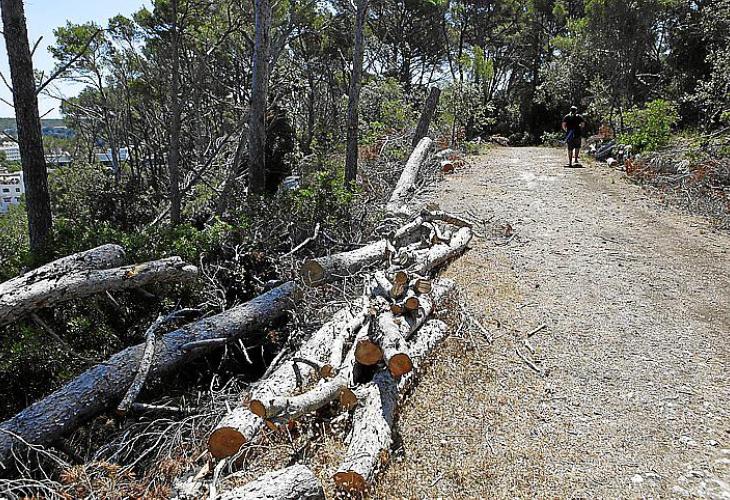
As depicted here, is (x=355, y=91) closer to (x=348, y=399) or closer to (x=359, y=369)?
(x=359, y=369)

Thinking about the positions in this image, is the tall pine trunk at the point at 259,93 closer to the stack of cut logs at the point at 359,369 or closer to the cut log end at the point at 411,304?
the stack of cut logs at the point at 359,369

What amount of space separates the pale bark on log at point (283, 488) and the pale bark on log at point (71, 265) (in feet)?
8.14

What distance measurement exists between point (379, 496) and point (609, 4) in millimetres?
14561

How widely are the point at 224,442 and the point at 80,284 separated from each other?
1.98m

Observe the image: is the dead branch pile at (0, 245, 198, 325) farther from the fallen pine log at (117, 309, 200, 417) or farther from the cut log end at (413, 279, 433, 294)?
the cut log end at (413, 279, 433, 294)

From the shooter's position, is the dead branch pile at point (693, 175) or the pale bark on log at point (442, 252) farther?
the dead branch pile at point (693, 175)

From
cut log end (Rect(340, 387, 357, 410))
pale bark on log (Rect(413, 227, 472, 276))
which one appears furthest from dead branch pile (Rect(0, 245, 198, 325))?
pale bark on log (Rect(413, 227, 472, 276))

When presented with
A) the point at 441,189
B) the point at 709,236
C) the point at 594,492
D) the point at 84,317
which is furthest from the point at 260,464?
the point at 441,189

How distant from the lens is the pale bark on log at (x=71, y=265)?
13.6 ft

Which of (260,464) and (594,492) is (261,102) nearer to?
(260,464)

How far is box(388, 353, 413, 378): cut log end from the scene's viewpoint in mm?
3885

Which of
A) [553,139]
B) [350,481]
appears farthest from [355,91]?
[553,139]

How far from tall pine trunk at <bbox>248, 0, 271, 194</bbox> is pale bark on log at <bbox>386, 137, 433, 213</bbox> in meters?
2.57

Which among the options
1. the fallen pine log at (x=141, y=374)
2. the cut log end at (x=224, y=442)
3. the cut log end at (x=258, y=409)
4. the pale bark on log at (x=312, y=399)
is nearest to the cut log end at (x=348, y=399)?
the pale bark on log at (x=312, y=399)
